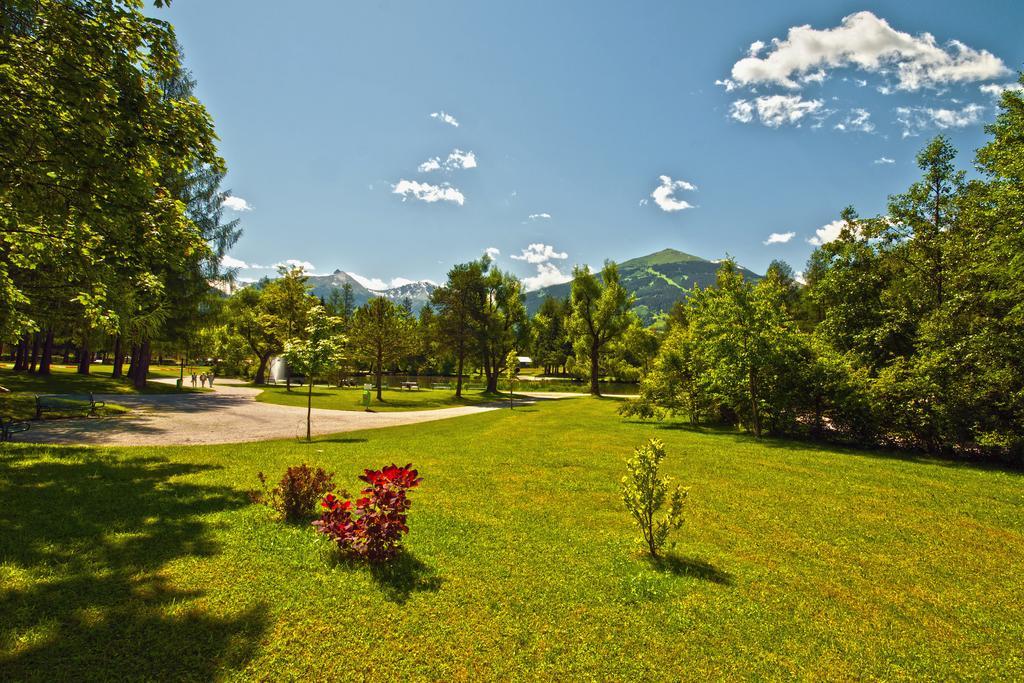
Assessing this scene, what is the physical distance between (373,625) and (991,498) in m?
15.8

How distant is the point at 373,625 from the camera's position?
15.4 feet

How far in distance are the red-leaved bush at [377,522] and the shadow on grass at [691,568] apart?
13.9ft

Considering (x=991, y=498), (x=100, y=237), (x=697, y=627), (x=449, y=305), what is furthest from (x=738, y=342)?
(x=449, y=305)

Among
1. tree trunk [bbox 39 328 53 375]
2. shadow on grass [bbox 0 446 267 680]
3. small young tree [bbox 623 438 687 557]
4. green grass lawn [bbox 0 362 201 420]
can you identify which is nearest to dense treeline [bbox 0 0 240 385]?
shadow on grass [bbox 0 446 267 680]

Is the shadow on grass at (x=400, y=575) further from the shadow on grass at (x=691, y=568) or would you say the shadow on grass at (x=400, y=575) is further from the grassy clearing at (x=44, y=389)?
the grassy clearing at (x=44, y=389)

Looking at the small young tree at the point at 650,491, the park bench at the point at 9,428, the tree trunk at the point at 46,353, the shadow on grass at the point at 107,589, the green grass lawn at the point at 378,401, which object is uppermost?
the tree trunk at the point at 46,353

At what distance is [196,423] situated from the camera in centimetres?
1897

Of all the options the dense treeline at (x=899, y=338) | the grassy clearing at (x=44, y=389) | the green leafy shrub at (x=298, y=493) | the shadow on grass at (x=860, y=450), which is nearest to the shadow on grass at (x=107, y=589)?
the green leafy shrub at (x=298, y=493)

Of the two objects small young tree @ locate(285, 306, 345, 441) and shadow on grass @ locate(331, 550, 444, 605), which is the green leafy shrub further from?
small young tree @ locate(285, 306, 345, 441)

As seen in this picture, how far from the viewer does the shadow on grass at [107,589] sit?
3817 mm

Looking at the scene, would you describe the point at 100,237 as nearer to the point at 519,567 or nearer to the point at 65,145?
the point at 65,145

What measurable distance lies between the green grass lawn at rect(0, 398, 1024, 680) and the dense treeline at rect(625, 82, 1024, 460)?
20.4 feet

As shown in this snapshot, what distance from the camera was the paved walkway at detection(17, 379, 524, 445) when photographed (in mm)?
14523

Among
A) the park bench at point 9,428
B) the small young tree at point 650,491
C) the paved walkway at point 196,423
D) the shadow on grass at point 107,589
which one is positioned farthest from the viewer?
the paved walkway at point 196,423
